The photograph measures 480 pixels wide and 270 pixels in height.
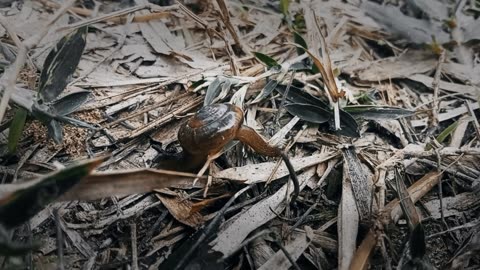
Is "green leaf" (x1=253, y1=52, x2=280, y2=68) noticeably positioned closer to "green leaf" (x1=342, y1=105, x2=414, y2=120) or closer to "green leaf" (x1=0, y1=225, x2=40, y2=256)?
"green leaf" (x1=342, y1=105, x2=414, y2=120)

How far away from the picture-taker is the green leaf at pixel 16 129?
1.53m

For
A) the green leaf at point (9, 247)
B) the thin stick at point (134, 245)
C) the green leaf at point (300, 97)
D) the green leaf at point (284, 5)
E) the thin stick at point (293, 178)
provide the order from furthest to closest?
the green leaf at point (284, 5) → the green leaf at point (300, 97) → the thin stick at point (293, 178) → the thin stick at point (134, 245) → the green leaf at point (9, 247)

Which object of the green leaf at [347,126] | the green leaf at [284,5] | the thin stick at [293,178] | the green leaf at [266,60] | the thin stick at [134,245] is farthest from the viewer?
the green leaf at [284,5]

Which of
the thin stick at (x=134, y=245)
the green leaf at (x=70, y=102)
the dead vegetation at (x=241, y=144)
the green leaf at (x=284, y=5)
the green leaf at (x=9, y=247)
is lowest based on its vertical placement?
the thin stick at (x=134, y=245)

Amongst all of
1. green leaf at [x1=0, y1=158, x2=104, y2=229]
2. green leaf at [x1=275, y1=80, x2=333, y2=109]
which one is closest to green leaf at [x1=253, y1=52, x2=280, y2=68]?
green leaf at [x1=275, y1=80, x2=333, y2=109]

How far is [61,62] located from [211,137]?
52cm

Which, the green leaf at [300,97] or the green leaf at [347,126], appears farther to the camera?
the green leaf at [300,97]

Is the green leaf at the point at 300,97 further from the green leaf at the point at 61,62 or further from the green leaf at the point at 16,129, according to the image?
the green leaf at the point at 16,129

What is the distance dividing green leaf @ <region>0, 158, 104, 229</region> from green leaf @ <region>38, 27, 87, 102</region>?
55 centimetres

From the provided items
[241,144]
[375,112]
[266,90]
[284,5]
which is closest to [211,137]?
[241,144]

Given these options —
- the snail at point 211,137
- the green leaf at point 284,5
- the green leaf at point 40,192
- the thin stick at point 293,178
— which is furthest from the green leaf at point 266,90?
the green leaf at point 40,192

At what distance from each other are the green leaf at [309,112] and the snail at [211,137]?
215 mm

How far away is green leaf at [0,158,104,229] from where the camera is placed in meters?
1.09

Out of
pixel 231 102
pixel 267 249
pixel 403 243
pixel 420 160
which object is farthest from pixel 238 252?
pixel 420 160
